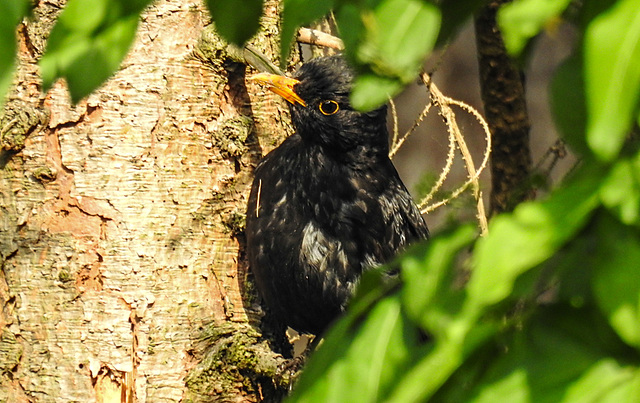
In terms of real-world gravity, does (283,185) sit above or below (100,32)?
below

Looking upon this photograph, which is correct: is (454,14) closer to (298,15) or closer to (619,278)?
(298,15)

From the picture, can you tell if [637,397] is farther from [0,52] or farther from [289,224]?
[289,224]

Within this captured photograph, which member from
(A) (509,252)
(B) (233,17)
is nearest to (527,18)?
(A) (509,252)

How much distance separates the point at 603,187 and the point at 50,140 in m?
2.15

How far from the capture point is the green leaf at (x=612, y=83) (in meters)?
0.57

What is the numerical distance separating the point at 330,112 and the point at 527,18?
2714 mm

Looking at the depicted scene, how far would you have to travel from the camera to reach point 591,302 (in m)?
0.65

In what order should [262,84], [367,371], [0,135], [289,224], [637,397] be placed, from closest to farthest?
1. [637,397]
2. [367,371]
3. [0,135]
4. [262,84]
5. [289,224]

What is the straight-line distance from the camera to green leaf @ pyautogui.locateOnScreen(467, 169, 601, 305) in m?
0.60

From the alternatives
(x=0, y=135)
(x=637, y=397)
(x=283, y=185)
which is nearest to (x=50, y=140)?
(x=0, y=135)

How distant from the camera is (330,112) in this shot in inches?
131

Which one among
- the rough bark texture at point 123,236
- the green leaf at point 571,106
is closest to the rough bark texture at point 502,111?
the rough bark texture at point 123,236

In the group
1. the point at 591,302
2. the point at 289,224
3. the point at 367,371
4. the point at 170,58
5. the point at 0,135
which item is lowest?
the point at 289,224

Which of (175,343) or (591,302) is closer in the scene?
(591,302)
